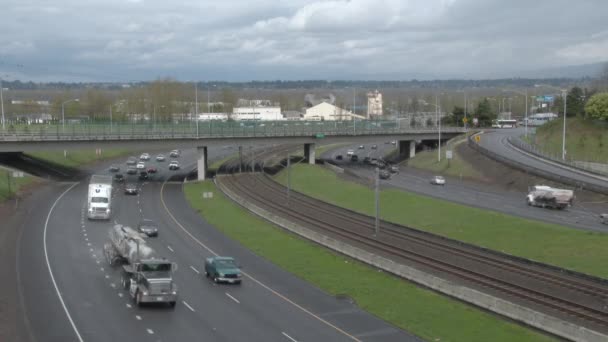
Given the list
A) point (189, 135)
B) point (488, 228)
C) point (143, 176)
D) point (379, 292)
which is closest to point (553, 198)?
point (488, 228)

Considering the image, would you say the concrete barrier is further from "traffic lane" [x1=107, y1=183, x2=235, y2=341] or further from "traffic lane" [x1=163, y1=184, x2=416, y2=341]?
"traffic lane" [x1=107, y1=183, x2=235, y2=341]

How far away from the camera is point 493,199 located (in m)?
66.5

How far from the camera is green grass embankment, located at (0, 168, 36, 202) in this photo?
68.1 m

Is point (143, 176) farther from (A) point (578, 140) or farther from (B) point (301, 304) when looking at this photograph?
(B) point (301, 304)

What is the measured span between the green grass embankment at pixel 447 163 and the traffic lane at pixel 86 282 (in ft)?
162

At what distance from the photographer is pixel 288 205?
6544 centimetres

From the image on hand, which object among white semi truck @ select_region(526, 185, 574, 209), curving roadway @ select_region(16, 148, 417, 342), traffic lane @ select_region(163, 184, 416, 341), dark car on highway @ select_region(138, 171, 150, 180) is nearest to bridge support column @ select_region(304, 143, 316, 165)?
dark car on highway @ select_region(138, 171, 150, 180)

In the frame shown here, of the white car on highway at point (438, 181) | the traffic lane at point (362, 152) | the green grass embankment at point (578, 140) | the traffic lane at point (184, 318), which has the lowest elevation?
the traffic lane at point (362, 152)

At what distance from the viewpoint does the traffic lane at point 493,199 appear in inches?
2083

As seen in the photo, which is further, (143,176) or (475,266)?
(143,176)

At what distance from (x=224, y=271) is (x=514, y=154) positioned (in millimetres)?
64658

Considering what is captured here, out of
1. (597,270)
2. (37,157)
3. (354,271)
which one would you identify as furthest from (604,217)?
(37,157)

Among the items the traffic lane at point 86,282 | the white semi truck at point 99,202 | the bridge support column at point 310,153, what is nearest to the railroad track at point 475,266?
the white semi truck at point 99,202

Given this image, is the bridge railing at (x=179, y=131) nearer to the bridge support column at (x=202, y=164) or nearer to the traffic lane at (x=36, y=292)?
the bridge support column at (x=202, y=164)
